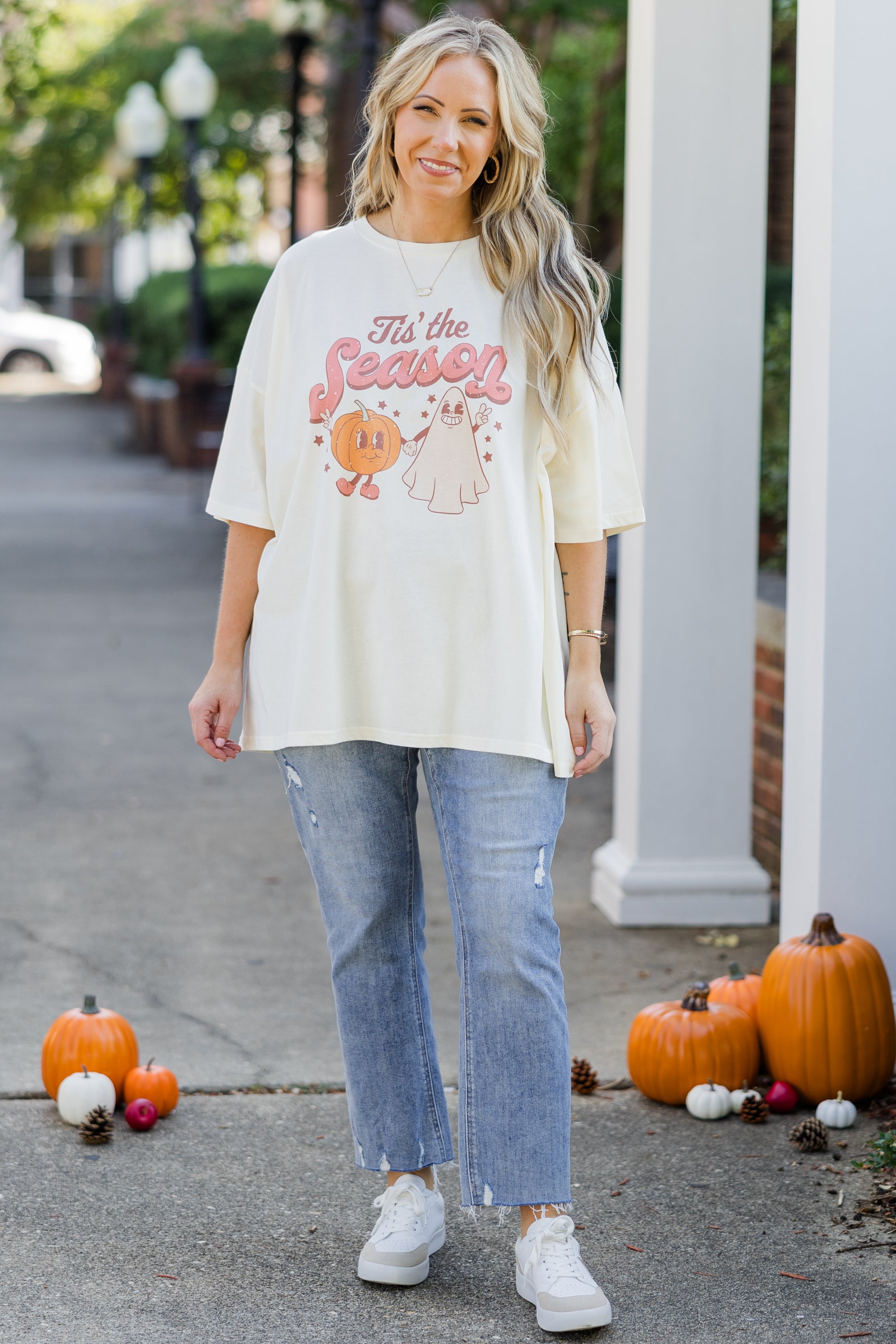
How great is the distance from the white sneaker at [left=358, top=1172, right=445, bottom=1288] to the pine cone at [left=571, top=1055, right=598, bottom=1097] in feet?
2.71

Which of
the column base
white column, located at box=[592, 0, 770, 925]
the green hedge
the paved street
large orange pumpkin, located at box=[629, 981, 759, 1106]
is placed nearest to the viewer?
the paved street

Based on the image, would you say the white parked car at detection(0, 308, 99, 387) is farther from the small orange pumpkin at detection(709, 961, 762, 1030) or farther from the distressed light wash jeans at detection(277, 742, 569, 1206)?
the distressed light wash jeans at detection(277, 742, 569, 1206)

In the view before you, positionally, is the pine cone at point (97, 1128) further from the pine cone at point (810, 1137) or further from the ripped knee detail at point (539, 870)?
the pine cone at point (810, 1137)

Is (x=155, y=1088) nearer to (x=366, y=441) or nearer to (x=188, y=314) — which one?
(x=366, y=441)

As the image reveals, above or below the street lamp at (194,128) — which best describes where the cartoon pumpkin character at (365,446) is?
below

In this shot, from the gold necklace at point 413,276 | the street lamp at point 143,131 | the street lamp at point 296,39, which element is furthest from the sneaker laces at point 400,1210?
the street lamp at point 143,131

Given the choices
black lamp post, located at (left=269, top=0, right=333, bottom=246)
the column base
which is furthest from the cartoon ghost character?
black lamp post, located at (left=269, top=0, right=333, bottom=246)

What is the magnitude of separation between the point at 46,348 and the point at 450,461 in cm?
3305

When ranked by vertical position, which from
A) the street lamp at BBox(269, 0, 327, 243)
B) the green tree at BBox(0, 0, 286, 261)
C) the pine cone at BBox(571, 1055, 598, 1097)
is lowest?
the pine cone at BBox(571, 1055, 598, 1097)

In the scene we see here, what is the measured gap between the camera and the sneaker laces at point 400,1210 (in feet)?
8.80

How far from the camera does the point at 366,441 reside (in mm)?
2438

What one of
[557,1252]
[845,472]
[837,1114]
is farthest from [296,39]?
[557,1252]

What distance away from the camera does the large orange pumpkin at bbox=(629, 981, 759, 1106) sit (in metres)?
3.45

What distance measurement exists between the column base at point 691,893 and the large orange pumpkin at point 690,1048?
1084 millimetres
